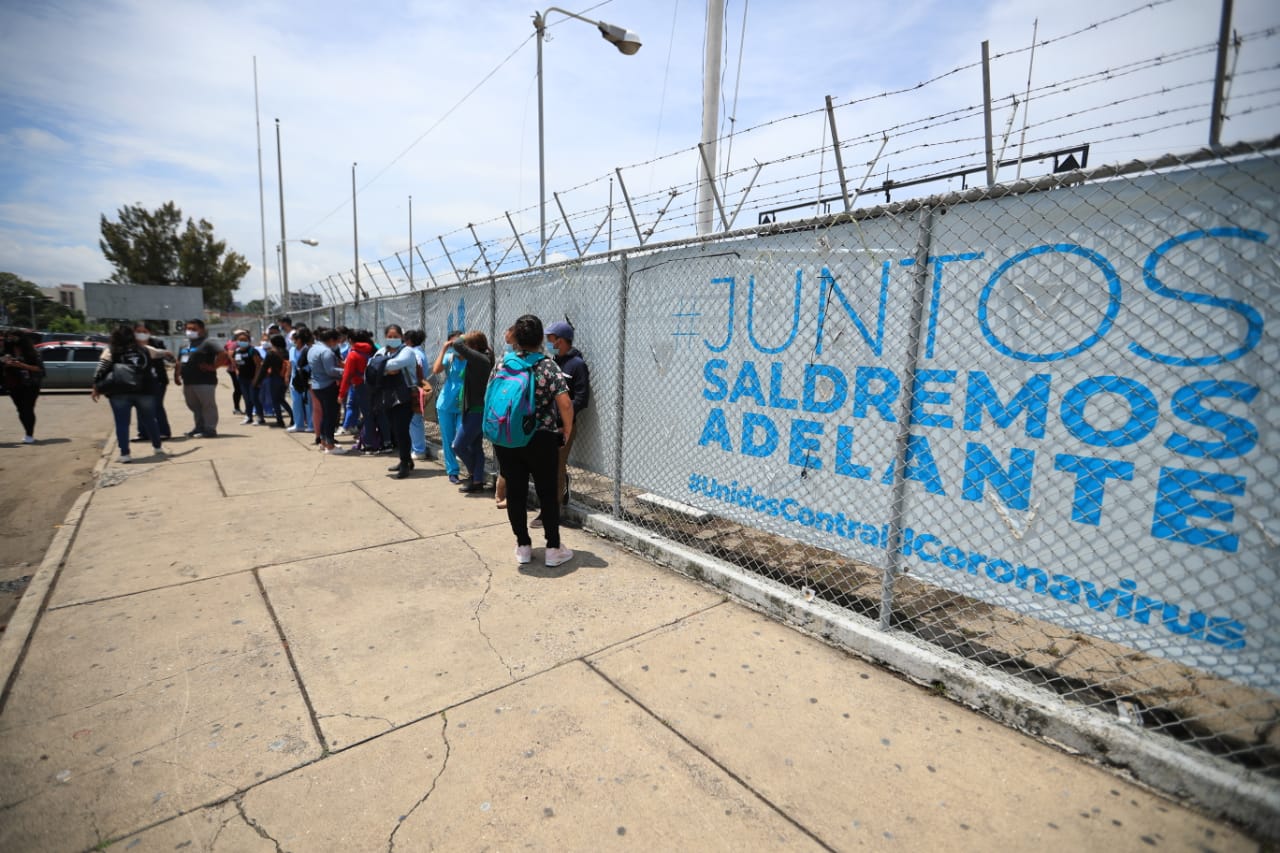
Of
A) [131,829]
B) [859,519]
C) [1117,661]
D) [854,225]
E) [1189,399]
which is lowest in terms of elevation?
[131,829]

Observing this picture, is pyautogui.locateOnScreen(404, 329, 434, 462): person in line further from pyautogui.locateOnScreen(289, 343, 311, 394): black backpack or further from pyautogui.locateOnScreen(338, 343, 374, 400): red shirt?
pyautogui.locateOnScreen(289, 343, 311, 394): black backpack

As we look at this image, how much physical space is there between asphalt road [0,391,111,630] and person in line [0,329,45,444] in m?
0.81

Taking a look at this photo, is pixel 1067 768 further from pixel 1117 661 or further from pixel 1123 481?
pixel 1123 481

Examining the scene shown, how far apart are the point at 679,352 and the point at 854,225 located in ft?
4.88

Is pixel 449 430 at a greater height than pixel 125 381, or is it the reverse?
pixel 125 381

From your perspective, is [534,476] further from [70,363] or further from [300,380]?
[70,363]

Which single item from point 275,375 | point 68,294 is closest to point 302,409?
point 275,375

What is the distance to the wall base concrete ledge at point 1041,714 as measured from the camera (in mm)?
1959

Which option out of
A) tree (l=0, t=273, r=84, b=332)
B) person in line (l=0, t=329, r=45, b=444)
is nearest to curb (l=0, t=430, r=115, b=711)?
person in line (l=0, t=329, r=45, b=444)

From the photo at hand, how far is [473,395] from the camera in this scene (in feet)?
18.4

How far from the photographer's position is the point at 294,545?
14.8 feet

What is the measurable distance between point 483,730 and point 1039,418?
2.83m

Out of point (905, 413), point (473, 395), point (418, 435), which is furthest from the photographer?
point (418, 435)

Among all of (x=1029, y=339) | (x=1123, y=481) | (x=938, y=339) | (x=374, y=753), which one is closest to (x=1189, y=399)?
(x=1123, y=481)
